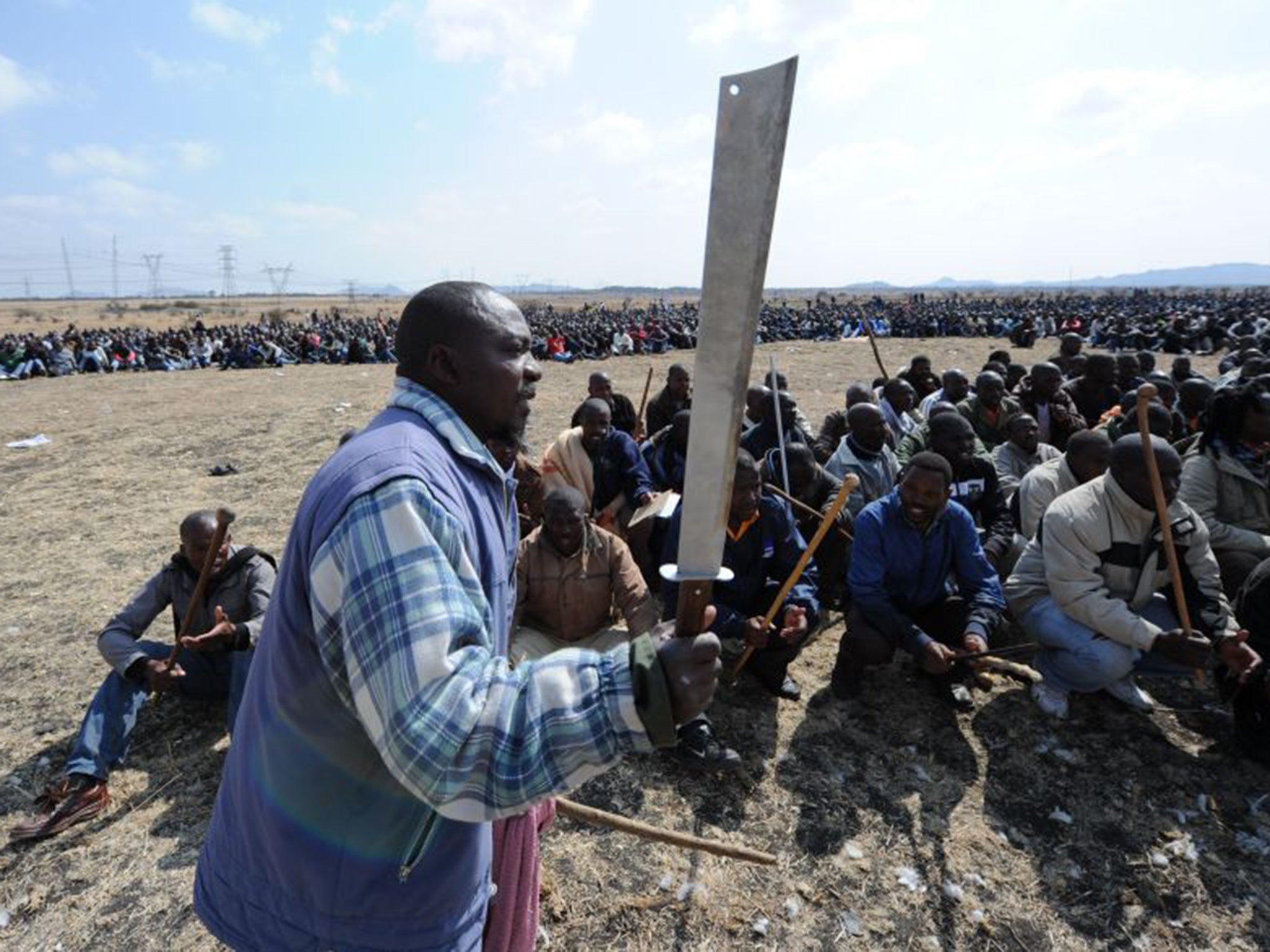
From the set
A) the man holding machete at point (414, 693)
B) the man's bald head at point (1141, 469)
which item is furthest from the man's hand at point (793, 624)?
the man holding machete at point (414, 693)

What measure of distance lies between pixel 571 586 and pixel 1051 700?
2.70 m

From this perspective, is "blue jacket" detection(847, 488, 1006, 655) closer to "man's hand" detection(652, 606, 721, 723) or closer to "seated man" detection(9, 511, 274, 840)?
"seated man" detection(9, 511, 274, 840)

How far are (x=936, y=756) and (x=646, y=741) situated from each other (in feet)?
10.8

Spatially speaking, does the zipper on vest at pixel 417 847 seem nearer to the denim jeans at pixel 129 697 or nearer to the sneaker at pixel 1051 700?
the denim jeans at pixel 129 697

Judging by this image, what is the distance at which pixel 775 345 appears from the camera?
1141 inches

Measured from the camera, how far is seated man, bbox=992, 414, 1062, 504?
5965 millimetres

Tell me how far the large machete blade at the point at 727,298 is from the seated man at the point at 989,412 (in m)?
6.58

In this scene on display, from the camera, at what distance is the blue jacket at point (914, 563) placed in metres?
4.18

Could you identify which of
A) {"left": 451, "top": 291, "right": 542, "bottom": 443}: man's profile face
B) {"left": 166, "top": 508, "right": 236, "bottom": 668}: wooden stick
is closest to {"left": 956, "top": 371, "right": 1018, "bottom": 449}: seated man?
{"left": 166, "top": 508, "right": 236, "bottom": 668}: wooden stick

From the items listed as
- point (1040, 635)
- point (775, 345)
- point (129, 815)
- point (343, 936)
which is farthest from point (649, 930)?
point (775, 345)

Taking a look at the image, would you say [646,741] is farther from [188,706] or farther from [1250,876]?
[188,706]

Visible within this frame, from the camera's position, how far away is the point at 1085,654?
393 centimetres

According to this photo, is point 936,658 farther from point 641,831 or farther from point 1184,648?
point 641,831

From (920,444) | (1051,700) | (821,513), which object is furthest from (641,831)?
(920,444)
